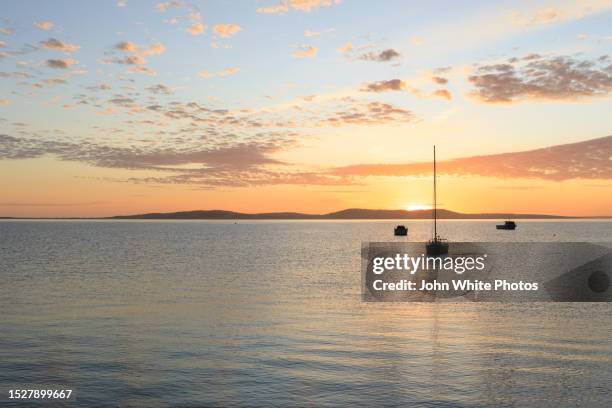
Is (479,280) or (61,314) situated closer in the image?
(61,314)

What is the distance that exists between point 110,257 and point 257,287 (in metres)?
52.3

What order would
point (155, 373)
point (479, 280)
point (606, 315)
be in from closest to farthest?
point (155, 373) < point (606, 315) < point (479, 280)

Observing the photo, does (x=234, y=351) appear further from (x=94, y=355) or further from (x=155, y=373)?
(x=94, y=355)

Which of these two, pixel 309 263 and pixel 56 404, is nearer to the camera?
pixel 56 404

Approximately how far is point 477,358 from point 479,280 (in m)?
47.7

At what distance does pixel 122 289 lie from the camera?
58.0 metres

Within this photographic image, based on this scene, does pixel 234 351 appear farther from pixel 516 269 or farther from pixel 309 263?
pixel 516 269

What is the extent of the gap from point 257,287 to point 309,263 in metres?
33.1

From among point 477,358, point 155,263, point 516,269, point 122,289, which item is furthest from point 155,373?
point 516,269

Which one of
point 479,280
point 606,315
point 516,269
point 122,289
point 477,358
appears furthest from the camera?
point 516,269

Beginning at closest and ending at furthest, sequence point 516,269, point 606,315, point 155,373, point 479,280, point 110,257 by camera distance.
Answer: point 155,373, point 606,315, point 479,280, point 516,269, point 110,257

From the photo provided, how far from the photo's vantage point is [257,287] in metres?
61.7

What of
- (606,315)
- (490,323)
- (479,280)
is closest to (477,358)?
(490,323)

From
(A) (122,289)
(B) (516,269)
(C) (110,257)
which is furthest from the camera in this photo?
(C) (110,257)
